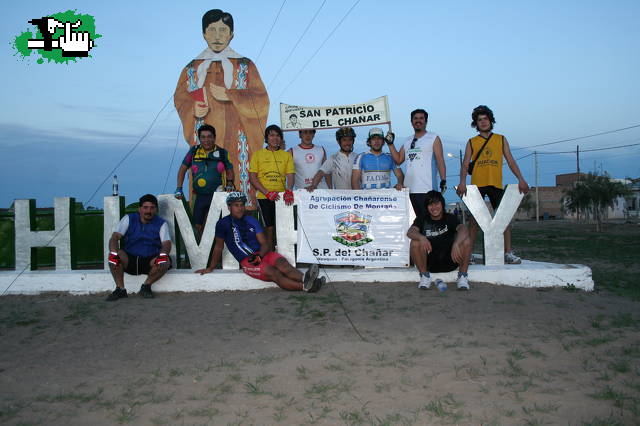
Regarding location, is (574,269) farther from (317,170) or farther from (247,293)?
(247,293)

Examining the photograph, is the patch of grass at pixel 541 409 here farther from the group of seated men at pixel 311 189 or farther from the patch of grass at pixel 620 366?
the group of seated men at pixel 311 189

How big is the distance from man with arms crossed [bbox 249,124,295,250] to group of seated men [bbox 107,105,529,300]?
0.01 meters

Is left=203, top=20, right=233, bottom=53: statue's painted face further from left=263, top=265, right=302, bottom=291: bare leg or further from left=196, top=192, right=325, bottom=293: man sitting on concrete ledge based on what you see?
left=263, top=265, right=302, bottom=291: bare leg

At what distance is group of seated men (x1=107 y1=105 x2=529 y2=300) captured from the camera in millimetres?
6031

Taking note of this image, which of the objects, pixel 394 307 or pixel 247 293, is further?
pixel 247 293

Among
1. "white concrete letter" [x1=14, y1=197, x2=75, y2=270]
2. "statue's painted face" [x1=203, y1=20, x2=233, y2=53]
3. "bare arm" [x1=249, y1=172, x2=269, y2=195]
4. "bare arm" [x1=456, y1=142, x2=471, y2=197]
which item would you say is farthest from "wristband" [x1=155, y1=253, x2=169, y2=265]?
"statue's painted face" [x1=203, y1=20, x2=233, y2=53]

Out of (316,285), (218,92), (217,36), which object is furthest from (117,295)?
(217,36)

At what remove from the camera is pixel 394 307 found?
17.3 feet

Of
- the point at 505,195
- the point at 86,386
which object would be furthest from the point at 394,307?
the point at 86,386

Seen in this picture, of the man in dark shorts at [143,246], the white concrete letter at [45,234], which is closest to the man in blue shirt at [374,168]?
the man in dark shorts at [143,246]

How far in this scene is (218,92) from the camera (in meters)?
12.0

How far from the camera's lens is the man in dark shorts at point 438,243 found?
232 inches

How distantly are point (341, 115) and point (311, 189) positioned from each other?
1.76 metres

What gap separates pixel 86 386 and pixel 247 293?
2.86 m
